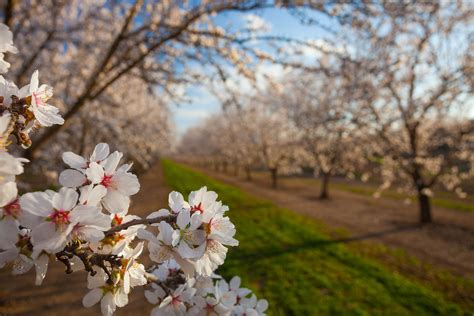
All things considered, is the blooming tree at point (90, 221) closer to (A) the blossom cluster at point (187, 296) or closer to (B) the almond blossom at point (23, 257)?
(B) the almond blossom at point (23, 257)

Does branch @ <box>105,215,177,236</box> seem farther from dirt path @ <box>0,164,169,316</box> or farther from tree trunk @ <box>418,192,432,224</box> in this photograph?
tree trunk @ <box>418,192,432,224</box>

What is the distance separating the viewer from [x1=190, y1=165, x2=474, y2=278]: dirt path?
28.6 feet

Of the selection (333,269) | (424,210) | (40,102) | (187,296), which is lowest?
(333,269)

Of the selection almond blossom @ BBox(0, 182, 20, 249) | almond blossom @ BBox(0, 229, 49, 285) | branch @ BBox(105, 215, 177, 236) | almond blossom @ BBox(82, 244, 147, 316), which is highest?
almond blossom @ BBox(0, 182, 20, 249)

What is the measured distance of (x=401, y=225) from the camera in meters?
11.8

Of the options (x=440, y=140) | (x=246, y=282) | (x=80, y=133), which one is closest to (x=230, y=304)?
(x=246, y=282)

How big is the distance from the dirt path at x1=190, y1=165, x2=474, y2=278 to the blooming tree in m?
8.56

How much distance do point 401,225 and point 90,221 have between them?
42.1 ft

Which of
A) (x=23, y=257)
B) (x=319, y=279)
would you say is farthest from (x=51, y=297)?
(x=23, y=257)

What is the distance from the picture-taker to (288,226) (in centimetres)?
1080

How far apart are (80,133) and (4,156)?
11.6 meters

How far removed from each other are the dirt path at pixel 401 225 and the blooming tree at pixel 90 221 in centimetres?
856

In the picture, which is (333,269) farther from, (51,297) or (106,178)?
(106,178)

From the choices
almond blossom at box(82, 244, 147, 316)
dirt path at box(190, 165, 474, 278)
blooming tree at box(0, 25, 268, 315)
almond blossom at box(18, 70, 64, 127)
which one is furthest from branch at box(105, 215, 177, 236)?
dirt path at box(190, 165, 474, 278)
